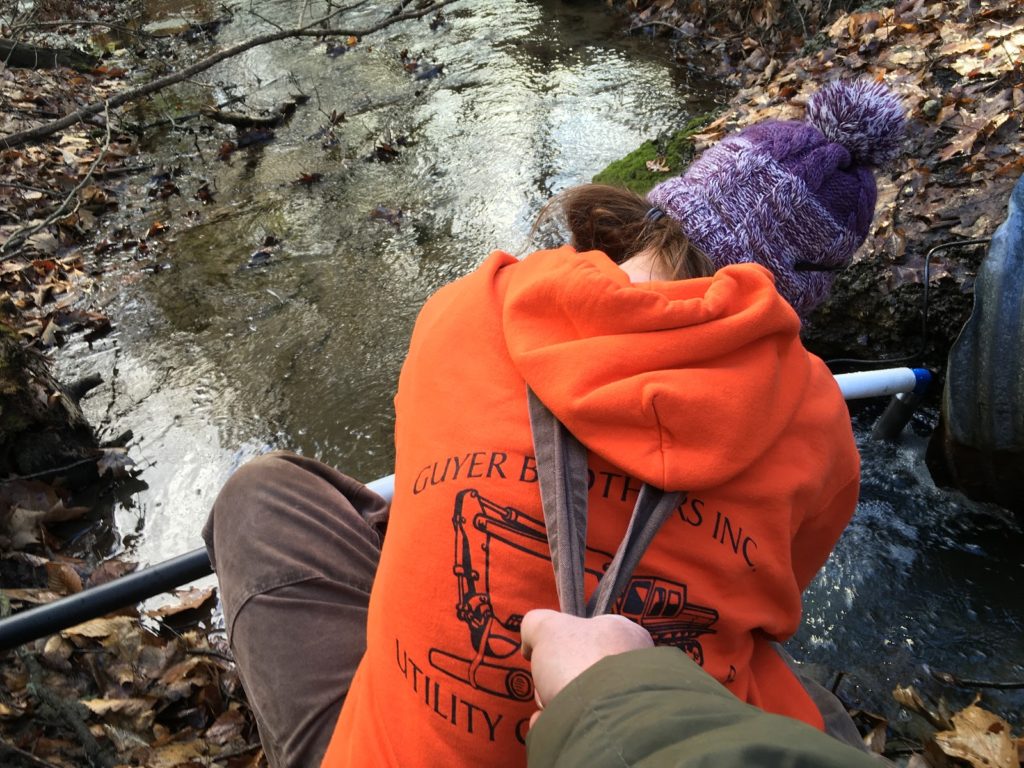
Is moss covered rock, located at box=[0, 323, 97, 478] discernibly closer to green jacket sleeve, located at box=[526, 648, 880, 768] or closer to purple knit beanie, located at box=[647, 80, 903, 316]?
purple knit beanie, located at box=[647, 80, 903, 316]

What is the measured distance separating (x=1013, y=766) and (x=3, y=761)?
102 inches

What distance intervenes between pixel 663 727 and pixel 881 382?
2.12 m

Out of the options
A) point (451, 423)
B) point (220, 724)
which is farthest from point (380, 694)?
point (220, 724)

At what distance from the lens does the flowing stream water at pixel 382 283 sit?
249cm

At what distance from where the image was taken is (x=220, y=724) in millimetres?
2195

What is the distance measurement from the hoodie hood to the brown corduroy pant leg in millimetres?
840

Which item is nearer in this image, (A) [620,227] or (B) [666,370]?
(B) [666,370]

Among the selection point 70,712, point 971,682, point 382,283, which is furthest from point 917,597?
point 382,283

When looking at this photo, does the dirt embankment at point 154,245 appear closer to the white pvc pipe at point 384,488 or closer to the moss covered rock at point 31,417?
the moss covered rock at point 31,417

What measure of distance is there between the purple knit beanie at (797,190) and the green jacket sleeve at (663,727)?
105 centimetres

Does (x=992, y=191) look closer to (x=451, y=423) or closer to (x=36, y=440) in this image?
(x=451, y=423)

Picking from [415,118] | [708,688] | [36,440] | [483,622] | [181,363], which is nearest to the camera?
[708,688]

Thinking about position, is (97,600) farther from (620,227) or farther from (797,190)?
(797,190)

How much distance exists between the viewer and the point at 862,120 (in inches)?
71.0
